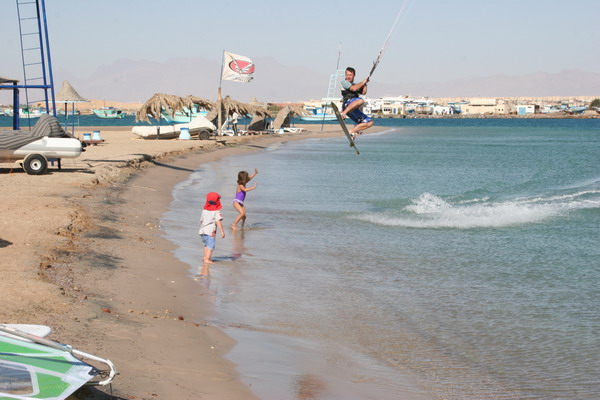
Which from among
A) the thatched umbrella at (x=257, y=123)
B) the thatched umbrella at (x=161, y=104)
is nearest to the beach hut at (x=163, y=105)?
the thatched umbrella at (x=161, y=104)

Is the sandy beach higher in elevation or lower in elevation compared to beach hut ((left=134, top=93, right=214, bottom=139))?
lower

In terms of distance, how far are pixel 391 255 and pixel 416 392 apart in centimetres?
707

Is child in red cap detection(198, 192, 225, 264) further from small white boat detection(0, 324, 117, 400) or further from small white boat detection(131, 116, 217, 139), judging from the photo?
small white boat detection(131, 116, 217, 139)

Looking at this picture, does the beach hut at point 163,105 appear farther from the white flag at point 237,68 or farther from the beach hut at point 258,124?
the beach hut at point 258,124

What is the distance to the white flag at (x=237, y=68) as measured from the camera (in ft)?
140

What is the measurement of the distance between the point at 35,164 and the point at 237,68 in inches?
958

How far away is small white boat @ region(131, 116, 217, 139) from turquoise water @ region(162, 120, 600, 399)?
2110 cm

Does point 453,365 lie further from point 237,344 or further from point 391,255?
point 391,255

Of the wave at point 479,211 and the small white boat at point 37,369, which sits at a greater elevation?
the small white boat at point 37,369

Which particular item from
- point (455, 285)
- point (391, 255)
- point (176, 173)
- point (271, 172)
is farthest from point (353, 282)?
point (271, 172)

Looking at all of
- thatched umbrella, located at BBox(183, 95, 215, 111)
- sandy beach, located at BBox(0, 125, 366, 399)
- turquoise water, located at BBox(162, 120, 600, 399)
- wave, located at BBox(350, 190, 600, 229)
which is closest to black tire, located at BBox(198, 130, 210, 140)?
thatched umbrella, located at BBox(183, 95, 215, 111)

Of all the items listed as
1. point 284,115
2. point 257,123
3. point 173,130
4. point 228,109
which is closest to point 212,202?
point 173,130

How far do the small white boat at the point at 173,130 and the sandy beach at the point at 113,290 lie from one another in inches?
1041

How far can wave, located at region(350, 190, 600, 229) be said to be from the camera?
18656 mm
